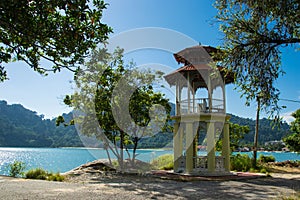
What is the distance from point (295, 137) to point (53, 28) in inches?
767

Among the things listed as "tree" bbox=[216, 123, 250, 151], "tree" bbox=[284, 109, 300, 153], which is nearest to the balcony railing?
"tree" bbox=[216, 123, 250, 151]

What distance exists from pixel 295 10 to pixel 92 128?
1282 cm

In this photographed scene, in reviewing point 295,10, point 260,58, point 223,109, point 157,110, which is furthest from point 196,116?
point 295,10

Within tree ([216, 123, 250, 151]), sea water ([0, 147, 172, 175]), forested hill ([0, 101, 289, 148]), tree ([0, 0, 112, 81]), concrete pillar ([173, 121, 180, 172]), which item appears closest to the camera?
tree ([0, 0, 112, 81])

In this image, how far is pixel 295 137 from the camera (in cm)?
2002

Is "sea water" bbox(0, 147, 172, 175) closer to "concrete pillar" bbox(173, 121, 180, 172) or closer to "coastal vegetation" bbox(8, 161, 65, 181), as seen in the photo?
"coastal vegetation" bbox(8, 161, 65, 181)

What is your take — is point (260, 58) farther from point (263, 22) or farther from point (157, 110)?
point (157, 110)

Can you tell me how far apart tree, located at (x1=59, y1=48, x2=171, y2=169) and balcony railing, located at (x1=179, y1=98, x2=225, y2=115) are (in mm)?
2449

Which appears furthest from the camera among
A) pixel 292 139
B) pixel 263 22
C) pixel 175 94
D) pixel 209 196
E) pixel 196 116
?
pixel 292 139

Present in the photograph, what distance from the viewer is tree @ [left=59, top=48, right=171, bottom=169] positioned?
53.2 feet

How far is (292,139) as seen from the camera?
20203 mm

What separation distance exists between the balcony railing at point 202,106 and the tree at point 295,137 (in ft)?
27.9

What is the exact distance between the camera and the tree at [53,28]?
5184 millimetres

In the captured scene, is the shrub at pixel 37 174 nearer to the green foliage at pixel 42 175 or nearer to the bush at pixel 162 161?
the green foliage at pixel 42 175
